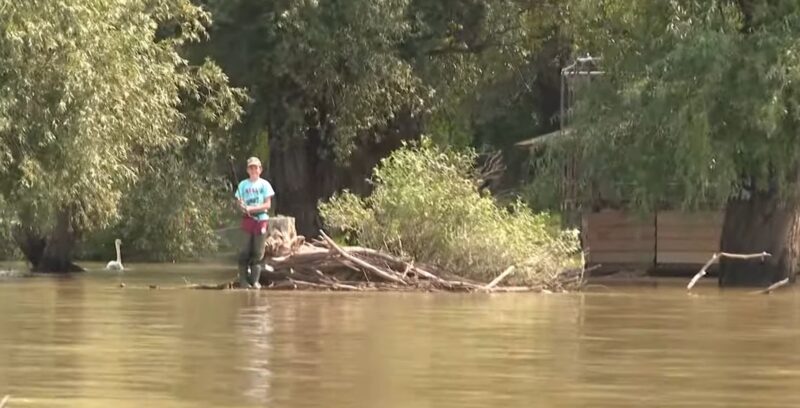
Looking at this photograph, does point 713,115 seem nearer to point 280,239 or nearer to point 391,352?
point 280,239

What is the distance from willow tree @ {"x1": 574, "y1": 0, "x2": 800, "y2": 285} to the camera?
27703mm

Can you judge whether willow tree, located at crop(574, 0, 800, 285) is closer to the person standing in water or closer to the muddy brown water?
the muddy brown water

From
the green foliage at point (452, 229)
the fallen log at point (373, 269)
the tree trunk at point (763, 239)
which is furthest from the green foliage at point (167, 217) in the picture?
the fallen log at point (373, 269)

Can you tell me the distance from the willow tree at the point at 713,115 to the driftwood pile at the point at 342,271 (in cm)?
432

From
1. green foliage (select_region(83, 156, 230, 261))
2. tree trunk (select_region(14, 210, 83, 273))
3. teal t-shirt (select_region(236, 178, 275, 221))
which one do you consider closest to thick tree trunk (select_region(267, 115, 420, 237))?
green foliage (select_region(83, 156, 230, 261))

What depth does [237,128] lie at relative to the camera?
136 feet

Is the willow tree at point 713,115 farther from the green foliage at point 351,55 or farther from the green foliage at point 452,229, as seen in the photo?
the green foliage at point 351,55

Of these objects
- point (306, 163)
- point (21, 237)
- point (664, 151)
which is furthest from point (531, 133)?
point (664, 151)

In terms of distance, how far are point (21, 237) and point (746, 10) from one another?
16140 mm

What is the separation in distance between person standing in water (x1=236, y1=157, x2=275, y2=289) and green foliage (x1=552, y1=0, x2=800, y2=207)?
22.4ft

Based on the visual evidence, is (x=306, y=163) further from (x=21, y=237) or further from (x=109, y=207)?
(x=109, y=207)

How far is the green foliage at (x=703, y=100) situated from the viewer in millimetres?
27641

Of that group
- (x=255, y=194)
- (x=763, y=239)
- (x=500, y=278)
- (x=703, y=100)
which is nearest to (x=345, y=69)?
(x=763, y=239)

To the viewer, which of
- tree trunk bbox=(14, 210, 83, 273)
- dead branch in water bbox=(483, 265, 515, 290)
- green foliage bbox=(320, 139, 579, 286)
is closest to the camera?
dead branch in water bbox=(483, 265, 515, 290)
